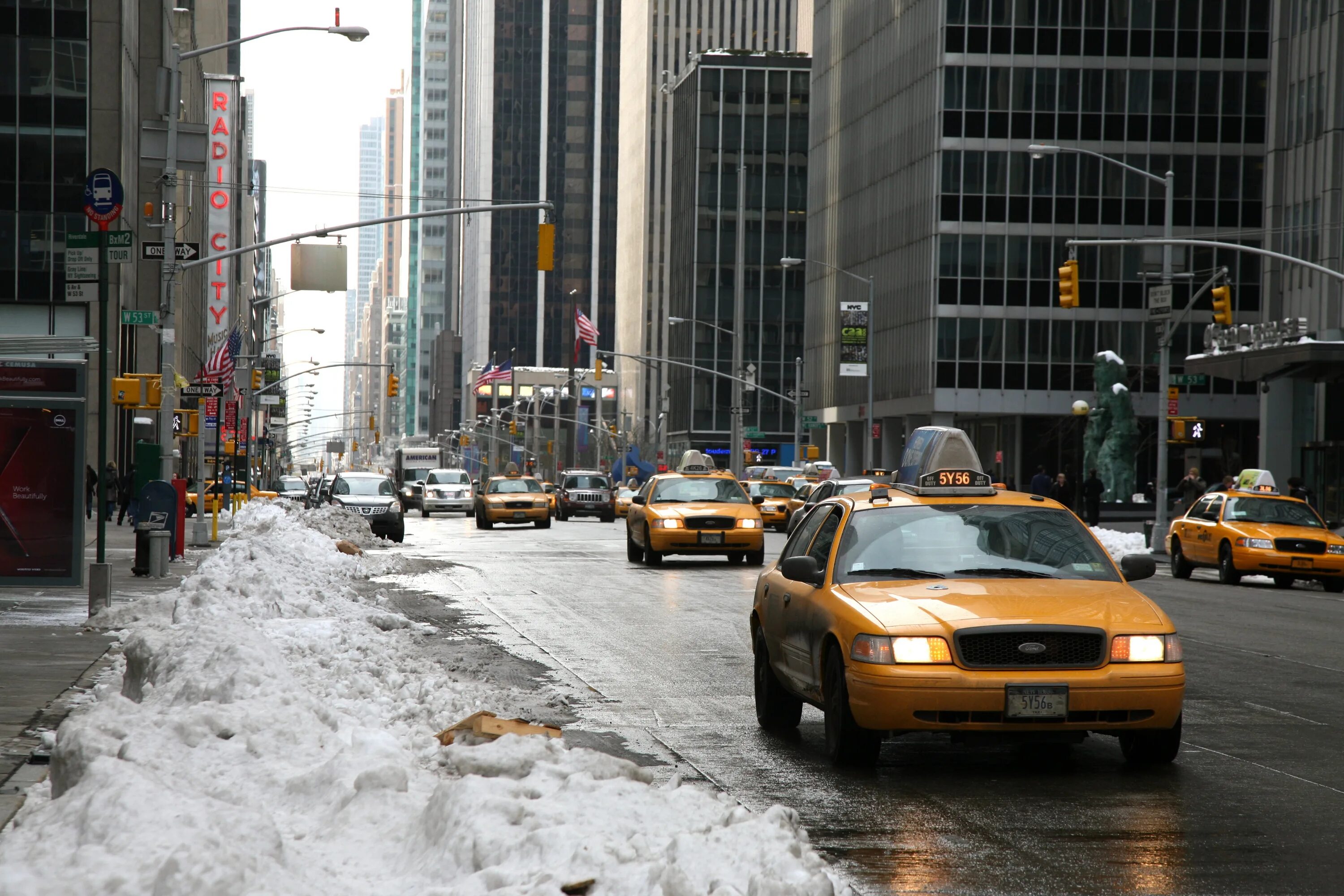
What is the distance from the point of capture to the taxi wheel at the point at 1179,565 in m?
30.3

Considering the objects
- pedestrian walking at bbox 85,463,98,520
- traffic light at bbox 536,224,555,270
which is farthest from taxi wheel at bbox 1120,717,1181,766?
pedestrian walking at bbox 85,463,98,520

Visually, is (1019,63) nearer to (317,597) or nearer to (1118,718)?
(317,597)

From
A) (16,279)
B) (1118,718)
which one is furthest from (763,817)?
(16,279)

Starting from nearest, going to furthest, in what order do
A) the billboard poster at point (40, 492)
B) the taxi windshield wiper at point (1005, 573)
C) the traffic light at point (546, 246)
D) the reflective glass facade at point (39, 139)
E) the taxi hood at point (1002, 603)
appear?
the taxi hood at point (1002, 603)
the taxi windshield wiper at point (1005, 573)
the billboard poster at point (40, 492)
the traffic light at point (546, 246)
the reflective glass facade at point (39, 139)

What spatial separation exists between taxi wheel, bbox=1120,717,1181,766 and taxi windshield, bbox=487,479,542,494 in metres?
39.9

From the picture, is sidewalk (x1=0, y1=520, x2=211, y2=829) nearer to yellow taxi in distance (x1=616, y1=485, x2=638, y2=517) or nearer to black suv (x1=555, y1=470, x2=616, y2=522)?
yellow taxi in distance (x1=616, y1=485, x2=638, y2=517)

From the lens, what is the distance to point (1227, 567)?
28281mm

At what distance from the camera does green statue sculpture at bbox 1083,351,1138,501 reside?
6081 centimetres

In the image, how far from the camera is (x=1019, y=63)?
72.4 metres

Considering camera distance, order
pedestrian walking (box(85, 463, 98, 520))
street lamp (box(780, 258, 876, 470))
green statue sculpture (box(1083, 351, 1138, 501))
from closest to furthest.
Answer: pedestrian walking (box(85, 463, 98, 520))
green statue sculpture (box(1083, 351, 1138, 501))
street lamp (box(780, 258, 876, 470))

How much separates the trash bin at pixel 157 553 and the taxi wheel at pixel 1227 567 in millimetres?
16997

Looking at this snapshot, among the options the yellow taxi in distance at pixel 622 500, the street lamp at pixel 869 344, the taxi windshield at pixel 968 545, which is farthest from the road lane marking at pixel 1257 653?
the street lamp at pixel 869 344

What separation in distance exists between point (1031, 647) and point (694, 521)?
1993 cm

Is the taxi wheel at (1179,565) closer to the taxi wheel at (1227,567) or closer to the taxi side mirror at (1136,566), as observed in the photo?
the taxi wheel at (1227,567)
